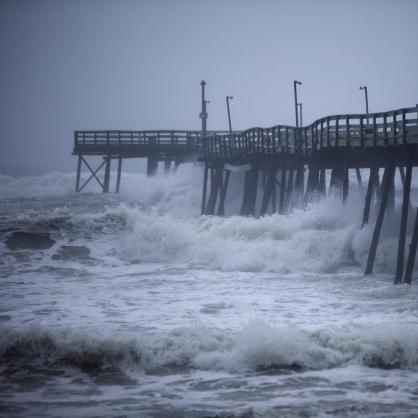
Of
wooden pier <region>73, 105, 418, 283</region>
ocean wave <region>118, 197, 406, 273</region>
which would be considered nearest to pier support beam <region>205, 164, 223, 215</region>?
wooden pier <region>73, 105, 418, 283</region>

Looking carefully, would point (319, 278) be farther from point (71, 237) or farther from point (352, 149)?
point (71, 237)

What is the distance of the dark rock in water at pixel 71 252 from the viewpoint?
18234mm

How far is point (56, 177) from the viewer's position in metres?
55.5

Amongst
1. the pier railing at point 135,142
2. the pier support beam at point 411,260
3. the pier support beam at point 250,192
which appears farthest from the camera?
the pier railing at point 135,142

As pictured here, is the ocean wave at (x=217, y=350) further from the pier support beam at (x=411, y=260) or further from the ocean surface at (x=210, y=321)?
the pier support beam at (x=411, y=260)

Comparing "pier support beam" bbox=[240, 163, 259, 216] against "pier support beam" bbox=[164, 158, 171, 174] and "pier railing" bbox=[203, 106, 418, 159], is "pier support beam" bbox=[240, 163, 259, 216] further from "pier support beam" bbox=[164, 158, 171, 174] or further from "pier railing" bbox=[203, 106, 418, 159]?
"pier support beam" bbox=[164, 158, 171, 174]

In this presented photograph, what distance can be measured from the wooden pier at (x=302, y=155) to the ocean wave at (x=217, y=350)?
15.8 ft

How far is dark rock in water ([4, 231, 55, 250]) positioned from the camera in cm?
1947

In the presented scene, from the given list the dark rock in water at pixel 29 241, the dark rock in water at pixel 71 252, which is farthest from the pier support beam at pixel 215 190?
the dark rock in water at pixel 71 252

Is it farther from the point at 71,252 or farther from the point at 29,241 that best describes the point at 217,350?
the point at 29,241

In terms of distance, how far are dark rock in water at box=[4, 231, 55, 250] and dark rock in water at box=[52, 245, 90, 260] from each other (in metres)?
0.56

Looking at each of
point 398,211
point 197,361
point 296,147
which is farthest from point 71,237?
point 197,361

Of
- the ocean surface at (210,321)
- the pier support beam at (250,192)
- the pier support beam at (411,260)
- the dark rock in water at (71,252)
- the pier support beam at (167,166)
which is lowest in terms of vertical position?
the dark rock in water at (71,252)

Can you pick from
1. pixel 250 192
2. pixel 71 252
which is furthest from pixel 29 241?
pixel 250 192
